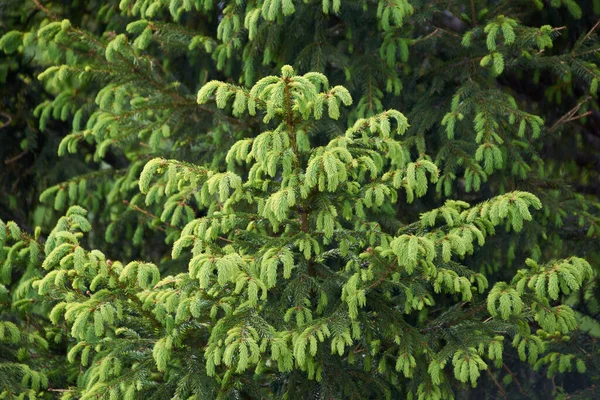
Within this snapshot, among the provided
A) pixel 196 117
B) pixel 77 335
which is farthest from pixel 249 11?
pixel 77 335

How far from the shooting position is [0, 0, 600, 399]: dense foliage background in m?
4.07

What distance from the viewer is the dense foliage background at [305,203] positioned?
4074 millimetres

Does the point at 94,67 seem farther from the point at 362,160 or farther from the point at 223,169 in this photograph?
the point at 362,160

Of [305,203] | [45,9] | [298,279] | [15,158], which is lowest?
[15,158]

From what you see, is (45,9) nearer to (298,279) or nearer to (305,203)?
(305,203)

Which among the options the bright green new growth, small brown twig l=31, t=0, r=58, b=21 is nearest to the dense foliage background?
the bright green new growth

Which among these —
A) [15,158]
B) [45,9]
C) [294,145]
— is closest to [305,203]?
[294,145]

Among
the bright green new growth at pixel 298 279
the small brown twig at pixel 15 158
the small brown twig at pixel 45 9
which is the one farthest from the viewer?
the small brown twig at pixel 15 158

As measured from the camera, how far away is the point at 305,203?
428 centimetres

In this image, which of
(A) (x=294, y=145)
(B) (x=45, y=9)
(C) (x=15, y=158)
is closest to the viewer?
(A) (x=294, y=145)

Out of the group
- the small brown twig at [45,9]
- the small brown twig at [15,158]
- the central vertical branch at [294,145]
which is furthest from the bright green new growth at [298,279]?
the small brown twig at [15,158]

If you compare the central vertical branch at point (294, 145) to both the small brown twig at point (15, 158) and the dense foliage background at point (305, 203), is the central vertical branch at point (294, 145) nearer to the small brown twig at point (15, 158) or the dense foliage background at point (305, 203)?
the dense foliage background at point (305, 203)

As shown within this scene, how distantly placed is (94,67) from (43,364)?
186cm

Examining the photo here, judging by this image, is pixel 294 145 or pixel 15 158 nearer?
pixel 294 145
